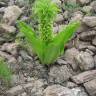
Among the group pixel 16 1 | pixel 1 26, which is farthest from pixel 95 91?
pixel 16 1

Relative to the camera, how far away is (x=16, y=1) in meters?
6.28

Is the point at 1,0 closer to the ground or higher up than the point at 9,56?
higher up

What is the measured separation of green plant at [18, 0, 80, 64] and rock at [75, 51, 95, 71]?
292mm

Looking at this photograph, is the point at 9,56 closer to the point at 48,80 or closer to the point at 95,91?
the point at 48,80

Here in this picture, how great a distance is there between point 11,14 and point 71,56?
53.5 inches

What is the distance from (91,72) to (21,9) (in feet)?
6.16

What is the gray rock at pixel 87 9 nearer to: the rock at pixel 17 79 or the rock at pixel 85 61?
the rock at pixel 85 61

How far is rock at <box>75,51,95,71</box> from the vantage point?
4840 mm

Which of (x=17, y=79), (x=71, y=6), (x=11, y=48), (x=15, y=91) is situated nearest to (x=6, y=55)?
(x=11, y=48)

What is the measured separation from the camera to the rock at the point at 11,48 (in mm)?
5137

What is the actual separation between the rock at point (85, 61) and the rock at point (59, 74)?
187 millimetres

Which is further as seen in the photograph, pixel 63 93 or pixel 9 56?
pixel 9 56

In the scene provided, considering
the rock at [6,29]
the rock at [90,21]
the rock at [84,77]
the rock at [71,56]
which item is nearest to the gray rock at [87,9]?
the rock at [90,21]

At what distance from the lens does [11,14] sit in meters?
5.79
